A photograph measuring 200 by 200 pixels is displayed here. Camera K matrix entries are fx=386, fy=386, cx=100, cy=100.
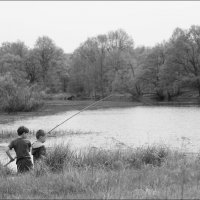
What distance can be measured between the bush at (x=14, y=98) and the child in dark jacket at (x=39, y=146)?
32.5 m

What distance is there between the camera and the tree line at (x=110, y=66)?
2112 inches

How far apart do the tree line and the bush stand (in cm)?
153

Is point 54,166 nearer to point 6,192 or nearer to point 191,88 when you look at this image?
point 6,192

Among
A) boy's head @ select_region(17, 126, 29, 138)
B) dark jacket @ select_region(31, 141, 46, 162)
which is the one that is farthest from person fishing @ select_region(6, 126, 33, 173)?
dark jacket @ select_region(31, 141, 46, 162)

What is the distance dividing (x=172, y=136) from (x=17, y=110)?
23.4 metres

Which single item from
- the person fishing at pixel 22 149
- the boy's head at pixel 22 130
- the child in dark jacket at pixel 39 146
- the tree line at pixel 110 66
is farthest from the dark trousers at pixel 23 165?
the tree line at pixel 110 66

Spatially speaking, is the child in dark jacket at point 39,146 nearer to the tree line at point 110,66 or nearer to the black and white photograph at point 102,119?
the black and white photograph at point 102,119

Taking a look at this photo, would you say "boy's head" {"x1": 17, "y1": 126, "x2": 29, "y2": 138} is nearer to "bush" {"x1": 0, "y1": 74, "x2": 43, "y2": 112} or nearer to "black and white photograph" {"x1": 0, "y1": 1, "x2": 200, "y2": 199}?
"black and white photograph" {"x1": 0, "y1": 1, "x2": 200, "y2": 199}

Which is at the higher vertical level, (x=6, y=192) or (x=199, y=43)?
(x=199, y=43)

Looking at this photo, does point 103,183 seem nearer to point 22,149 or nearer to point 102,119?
point 22,149

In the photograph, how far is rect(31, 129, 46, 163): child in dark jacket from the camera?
743cm

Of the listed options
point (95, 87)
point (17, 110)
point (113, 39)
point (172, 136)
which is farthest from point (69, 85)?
point (172, 136)

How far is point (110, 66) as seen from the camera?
2601 inches

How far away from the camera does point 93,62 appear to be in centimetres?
7131
